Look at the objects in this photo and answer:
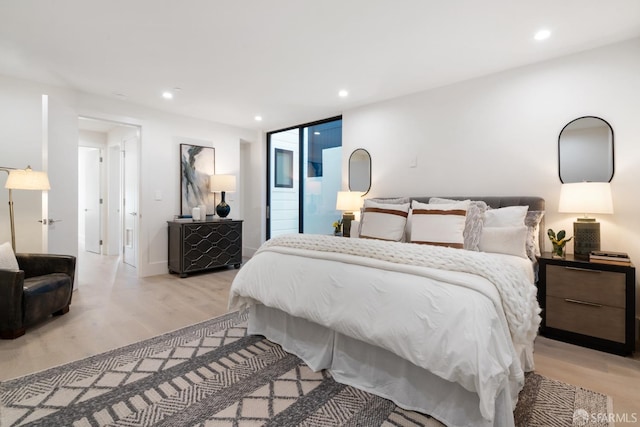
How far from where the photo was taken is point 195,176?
5.04m

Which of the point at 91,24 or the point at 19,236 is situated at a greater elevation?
the point at 91,24

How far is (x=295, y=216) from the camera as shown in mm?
5727

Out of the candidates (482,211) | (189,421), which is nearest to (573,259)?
(482,211)

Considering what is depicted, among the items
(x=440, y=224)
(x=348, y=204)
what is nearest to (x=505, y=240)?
(x=440, y=224)

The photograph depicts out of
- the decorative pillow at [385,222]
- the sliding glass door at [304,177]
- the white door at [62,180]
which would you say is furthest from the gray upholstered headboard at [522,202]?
the white door at [62,180]

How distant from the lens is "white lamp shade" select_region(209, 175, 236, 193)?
16.2 ft

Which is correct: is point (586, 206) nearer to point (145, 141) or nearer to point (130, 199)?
point (145, 141)

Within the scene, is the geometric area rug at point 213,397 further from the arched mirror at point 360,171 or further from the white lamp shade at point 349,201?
the arched mirror at point 360,171

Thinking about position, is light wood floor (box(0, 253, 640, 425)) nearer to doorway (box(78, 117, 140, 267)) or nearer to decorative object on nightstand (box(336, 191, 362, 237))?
doorway (box(78, 117, 140, 267))

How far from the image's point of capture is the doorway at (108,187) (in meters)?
5.45

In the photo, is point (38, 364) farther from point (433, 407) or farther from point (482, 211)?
point (482, 211)

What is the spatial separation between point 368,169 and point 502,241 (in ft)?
6.86

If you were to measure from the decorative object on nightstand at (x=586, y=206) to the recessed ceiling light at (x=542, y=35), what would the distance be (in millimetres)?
1227

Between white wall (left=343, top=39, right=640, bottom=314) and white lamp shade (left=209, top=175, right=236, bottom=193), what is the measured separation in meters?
2.14
